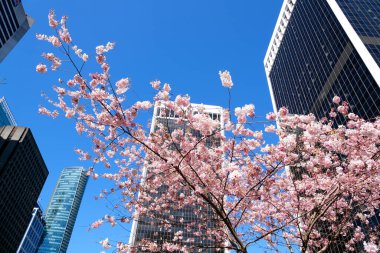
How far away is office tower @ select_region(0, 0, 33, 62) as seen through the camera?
75.8 meters

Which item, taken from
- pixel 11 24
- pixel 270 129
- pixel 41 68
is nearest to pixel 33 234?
pixel 11 24

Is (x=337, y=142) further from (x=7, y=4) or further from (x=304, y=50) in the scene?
(x=7, y=4)

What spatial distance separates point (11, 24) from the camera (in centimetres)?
8044

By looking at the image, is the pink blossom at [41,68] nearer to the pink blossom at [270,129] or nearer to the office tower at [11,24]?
the pink blossom at [270,129]

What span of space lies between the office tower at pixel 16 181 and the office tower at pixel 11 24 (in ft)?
75.2

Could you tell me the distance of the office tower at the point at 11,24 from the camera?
75.8m

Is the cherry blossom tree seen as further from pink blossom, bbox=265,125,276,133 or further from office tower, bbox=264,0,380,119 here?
office tower, bbox=264,0,380,119

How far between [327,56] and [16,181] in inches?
3495

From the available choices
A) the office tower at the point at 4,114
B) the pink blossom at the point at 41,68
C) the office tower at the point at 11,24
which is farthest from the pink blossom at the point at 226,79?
the office tower at the point at 4,114

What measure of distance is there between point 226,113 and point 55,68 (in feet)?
13.8

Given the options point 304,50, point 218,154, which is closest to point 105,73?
point 218,154

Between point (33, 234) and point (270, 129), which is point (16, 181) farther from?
point (270, 129)

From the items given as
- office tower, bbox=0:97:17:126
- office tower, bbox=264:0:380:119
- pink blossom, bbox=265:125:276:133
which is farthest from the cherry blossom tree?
office tower, bbox=0:97:17:126

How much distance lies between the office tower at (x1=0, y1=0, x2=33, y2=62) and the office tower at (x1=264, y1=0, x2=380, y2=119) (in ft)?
241
